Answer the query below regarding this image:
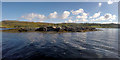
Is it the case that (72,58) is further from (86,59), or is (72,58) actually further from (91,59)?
(91,59)

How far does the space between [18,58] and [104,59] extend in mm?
11617

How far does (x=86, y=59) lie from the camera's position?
308 inches

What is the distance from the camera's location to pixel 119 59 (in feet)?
26.9

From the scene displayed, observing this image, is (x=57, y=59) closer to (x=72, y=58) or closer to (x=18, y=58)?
(x=72, y=58)

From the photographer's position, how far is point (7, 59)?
309 inches

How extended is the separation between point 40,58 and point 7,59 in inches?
169

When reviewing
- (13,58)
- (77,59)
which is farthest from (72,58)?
(13,58)

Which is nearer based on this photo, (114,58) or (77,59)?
(77,59)

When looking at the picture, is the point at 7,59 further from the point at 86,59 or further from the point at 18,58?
the point at 86,59

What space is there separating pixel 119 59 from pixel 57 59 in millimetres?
8556

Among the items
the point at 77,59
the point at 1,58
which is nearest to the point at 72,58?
the point at 77,59

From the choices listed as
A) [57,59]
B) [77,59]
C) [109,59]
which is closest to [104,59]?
[109,59]

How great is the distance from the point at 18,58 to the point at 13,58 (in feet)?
2.21

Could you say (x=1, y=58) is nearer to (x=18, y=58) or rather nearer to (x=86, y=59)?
(x=18, y=58)
